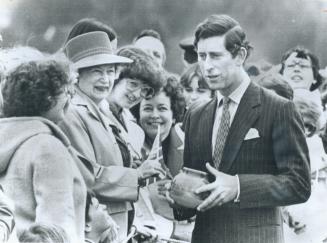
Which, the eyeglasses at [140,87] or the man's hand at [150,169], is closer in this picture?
the man's hand at [150,169]

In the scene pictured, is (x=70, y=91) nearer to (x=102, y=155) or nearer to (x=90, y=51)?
(x=90, y=51)

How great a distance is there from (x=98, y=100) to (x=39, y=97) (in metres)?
0.55

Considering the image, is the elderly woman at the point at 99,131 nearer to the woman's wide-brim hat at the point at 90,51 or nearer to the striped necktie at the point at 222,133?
the woman's wide-brim hat at the point at 90,51

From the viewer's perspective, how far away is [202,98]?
5715mm

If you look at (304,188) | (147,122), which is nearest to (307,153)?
(304,188)

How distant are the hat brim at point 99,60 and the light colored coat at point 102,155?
222mm

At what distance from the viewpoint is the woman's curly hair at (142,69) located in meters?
5.63

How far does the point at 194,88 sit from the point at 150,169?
83cm

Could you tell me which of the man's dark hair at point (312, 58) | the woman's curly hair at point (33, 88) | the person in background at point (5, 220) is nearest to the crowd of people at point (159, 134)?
the woman's curly hair at point (33, 88)

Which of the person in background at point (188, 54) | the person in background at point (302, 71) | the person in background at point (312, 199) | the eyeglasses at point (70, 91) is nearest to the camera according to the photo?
the eyeglasses at point (70, 91)

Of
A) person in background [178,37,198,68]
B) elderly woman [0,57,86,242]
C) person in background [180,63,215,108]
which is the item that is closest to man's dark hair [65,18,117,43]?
elderly woman [0,57,86,242]

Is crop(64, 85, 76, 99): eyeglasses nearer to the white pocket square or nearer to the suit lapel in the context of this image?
the suit lapel

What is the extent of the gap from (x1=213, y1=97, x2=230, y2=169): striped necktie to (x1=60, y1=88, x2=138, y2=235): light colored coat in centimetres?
72

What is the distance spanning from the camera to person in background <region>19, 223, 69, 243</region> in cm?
506
